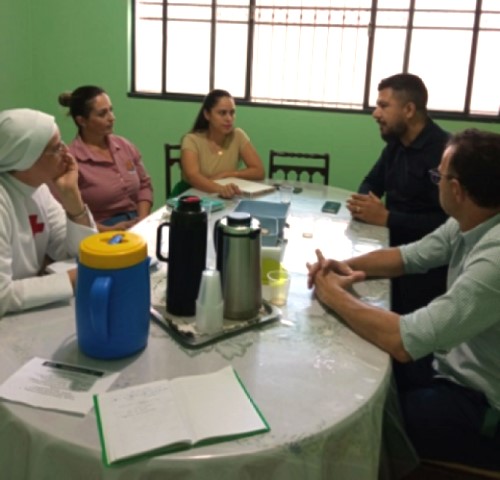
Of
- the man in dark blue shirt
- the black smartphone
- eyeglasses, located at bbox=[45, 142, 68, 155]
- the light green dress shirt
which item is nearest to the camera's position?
the light green dress shirt

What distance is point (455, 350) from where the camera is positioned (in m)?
1.45

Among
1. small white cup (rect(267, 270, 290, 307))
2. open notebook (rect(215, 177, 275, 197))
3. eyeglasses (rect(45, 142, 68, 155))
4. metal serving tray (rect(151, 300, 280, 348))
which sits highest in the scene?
eyeglasses (rect(45, 142, 68, 155))

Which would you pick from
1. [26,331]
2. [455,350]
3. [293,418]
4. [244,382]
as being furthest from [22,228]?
[455,350]

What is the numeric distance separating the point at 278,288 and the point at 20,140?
77 centimetres

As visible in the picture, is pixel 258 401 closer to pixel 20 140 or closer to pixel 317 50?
pixel 20 140

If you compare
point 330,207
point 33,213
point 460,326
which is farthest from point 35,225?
point 330,207

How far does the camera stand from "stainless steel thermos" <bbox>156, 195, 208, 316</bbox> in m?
1.27

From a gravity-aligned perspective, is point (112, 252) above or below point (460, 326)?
above

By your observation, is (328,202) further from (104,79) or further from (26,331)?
(104,79)

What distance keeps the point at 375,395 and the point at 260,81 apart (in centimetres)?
330

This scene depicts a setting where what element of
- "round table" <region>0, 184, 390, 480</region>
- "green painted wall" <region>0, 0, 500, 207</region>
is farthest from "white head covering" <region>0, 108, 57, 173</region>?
"green painted wall" <region>0, 0, 500, 207</region>

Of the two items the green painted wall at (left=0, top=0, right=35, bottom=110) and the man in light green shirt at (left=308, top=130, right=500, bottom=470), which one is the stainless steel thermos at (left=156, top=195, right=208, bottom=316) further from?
the green painted wall at (left=0, top=0, right=35, bottom=110)

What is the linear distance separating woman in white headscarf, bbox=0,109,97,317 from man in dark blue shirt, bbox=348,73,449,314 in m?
1.17

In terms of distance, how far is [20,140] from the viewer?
4.87 ft
